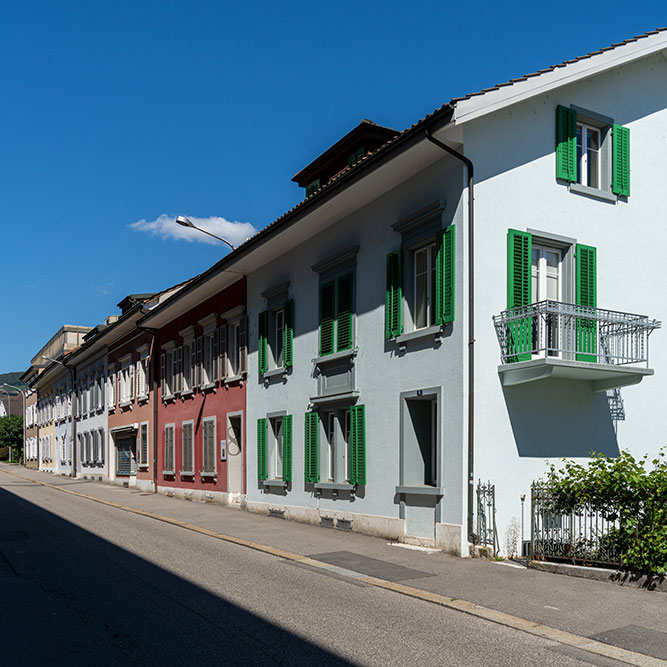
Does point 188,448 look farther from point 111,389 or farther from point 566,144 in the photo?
point 566,144

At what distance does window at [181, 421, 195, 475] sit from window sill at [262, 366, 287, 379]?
6.55 metres

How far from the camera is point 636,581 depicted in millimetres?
9773

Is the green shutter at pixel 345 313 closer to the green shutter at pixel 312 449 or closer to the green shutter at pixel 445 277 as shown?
the green shutter at pixel 312 449

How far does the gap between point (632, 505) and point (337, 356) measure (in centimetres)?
737

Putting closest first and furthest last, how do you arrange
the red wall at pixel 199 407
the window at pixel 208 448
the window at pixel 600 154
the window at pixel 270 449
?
the window at pixel 600 154 < the window at pixel 270 449 < the red wall at pixel 199 407 < the window at pixel 208 448

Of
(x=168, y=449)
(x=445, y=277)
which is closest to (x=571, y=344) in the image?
(x=445, y=277)

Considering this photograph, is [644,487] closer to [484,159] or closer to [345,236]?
[484,159]

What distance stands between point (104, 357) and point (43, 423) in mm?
21430

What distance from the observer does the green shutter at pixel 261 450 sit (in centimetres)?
1945

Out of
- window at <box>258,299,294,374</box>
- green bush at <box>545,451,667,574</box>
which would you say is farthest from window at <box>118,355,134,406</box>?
green bush at <box>545,451,667,574</box>

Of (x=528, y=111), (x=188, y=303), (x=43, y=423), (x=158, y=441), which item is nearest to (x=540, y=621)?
(x=528, y=111)

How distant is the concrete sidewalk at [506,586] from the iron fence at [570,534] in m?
0.40

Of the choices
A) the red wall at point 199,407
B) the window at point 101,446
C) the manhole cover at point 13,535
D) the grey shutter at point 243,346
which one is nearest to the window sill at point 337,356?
the grey shutter at point 243,346

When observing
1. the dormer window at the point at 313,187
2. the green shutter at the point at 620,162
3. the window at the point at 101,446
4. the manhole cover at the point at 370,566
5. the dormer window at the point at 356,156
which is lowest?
the window at the point at 101,446
